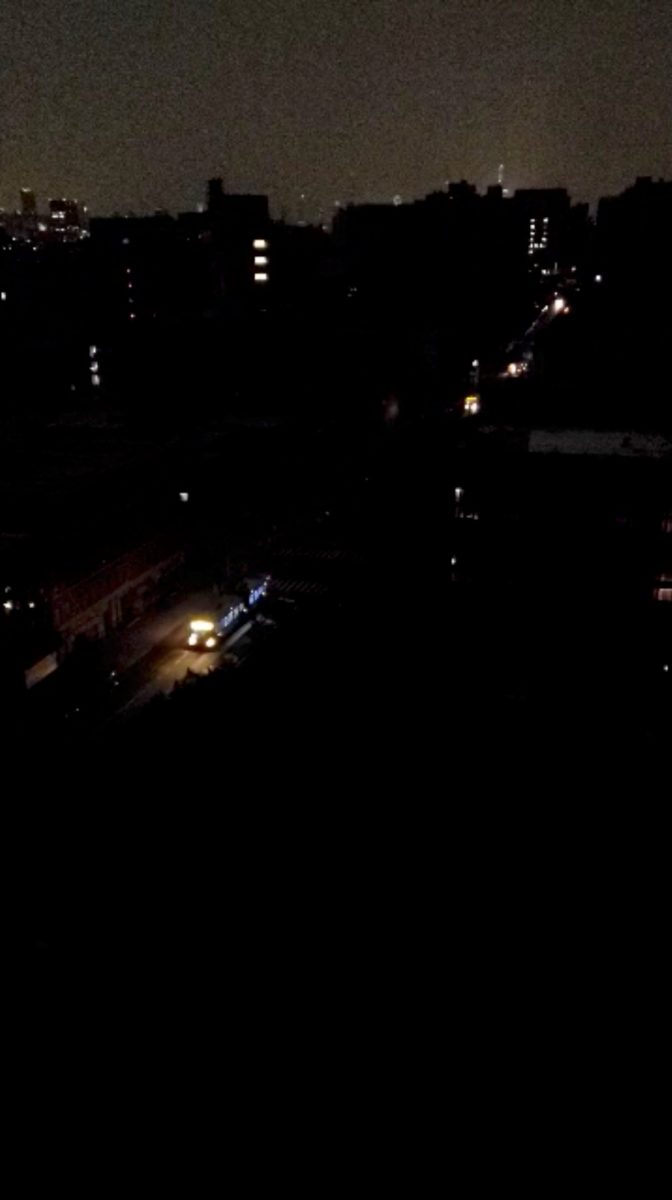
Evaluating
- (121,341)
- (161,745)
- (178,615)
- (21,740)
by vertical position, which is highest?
(121,341)

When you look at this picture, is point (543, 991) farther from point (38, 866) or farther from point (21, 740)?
Answer: point (21, 740)

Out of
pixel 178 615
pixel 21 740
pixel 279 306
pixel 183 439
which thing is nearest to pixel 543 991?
pixel 21 740

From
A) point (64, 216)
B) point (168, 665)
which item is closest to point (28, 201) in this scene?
point (64, 216)

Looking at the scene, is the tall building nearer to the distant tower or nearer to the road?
the distant tower

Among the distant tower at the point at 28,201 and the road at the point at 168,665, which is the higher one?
the distant tower at the point at 28,201

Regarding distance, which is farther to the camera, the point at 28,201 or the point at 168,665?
the point at 28,201

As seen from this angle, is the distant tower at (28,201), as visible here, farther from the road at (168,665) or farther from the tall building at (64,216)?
the road at (168,665)

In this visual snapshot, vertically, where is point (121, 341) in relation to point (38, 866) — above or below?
above

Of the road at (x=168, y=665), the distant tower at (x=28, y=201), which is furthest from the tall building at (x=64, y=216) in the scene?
the road at (x=168, y=665)

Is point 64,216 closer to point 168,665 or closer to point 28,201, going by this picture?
point 28,201

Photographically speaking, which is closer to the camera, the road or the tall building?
the road

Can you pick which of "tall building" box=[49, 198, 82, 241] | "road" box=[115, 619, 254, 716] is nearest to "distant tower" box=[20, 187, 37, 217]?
"tall building" box=[49, 198, 82, 241]
